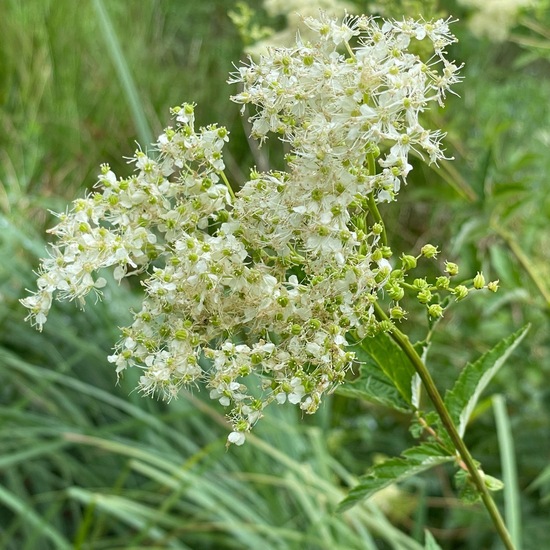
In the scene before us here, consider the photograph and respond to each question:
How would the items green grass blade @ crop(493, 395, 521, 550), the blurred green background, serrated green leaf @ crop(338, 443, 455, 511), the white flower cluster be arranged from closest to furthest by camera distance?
1. the white flower cluster
2. serrated green leaf @ crop(338, 443, 455, 511)
3. green grass blade @ crop(493, 395, 521, 550)
4. the blurred green background

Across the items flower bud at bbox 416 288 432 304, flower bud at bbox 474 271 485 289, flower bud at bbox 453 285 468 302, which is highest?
flower bud at bbox 416 288 432 304

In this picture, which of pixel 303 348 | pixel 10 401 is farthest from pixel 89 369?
pixel 303 348

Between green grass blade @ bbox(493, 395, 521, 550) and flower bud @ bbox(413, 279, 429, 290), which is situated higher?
flower bud @ bbox(413, 279, 429, 290)

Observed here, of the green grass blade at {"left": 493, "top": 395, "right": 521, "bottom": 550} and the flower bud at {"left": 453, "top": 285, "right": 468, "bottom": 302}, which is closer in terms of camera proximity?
the flower bud at {"left": 453, "top": 285, "right": 468, "bottom": 302}

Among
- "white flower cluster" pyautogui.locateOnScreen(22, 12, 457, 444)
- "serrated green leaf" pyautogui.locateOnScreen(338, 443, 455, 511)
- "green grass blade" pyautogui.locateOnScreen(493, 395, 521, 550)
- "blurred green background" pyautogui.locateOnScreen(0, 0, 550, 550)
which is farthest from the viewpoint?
"blurred green background" pyautogui.locateOnScreen(0, 0, 550, 550)

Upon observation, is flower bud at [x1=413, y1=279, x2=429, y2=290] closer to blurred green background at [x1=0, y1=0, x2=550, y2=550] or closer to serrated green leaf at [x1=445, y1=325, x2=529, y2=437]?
serrated green leaf at [x1=445, y1=325, x2=529, y2=437]

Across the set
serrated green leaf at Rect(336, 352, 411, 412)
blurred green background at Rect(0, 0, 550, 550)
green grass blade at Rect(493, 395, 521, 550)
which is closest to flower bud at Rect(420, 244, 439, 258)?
serrated green leaf at Rect(336, 352, 411, 412)

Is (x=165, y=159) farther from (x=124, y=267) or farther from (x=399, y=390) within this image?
(x=399, y=390)

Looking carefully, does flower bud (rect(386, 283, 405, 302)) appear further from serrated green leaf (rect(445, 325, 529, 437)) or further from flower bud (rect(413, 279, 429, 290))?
serrated green leaf (rect(445, 325, 529, 437))
